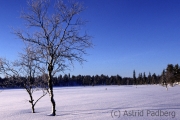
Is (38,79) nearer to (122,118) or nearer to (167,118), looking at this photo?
(122,118)

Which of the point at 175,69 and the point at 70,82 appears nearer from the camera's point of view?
the point at 175,69

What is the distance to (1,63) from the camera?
45.6 feet

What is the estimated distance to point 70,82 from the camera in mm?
188375

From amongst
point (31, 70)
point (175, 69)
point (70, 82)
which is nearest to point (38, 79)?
point (31, 70)

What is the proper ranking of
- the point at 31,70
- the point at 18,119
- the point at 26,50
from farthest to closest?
the point at 31,70
the point at 26,50
the point at 18,119

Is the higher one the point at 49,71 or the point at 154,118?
the point at 49,71

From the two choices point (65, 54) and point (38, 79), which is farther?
point (38, 79)

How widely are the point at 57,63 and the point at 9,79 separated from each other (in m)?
4.37

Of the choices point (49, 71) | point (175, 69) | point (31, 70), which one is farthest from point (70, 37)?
point (175, 69)

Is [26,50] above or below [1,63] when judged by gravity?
above

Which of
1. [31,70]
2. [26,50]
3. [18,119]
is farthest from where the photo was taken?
[31,70]

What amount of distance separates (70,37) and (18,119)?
586 centimetres

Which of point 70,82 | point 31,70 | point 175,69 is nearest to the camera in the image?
point 31,70

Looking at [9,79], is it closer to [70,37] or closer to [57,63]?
[57,63]
